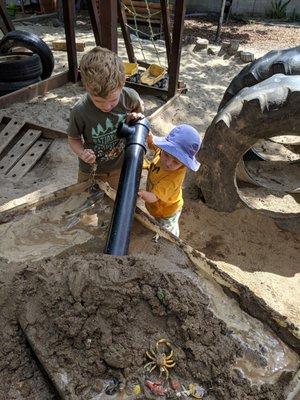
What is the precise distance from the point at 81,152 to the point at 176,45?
10.8 ft

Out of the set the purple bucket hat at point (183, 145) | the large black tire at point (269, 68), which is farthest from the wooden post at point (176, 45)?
the purple bucket hat at point (183, 145)

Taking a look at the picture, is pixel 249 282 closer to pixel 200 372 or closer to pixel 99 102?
pixel 200 372

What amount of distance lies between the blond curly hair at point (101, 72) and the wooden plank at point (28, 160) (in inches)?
77.6

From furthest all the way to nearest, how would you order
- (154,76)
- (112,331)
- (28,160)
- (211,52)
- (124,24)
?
Answer: (211,52) → (154,76) → (124,24) → (28,160) → (112,331)

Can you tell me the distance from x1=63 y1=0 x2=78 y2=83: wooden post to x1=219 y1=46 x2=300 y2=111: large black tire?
275 cm

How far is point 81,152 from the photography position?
7.61 ft

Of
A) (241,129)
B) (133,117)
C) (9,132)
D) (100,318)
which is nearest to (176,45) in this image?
(9,132)

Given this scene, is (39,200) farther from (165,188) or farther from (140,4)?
(140,4)

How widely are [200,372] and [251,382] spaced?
0.20m

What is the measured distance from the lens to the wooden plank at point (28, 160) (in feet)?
12.5

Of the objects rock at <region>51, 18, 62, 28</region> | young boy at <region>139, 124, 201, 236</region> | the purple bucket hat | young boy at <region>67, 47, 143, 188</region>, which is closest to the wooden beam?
young boy at <region>67, 47, 143, 188</region>

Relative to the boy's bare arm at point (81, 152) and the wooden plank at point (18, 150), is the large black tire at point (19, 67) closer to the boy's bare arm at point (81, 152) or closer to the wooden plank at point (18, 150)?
the wooden plank at point (18, 150)

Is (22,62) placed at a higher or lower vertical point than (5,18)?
lower

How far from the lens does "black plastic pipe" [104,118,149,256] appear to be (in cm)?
189
